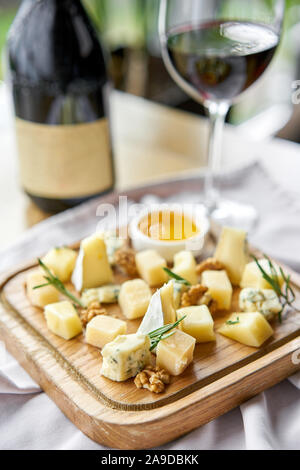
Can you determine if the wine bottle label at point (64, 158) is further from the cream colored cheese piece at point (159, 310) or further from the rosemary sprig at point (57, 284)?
the cream colored cheese piece at point (159, 310)

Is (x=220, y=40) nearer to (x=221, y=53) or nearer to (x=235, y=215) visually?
(x=221, y=53)

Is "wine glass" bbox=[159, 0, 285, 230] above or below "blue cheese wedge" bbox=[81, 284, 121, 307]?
above

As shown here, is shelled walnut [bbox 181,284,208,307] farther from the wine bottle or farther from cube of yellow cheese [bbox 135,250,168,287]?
the wine bottle

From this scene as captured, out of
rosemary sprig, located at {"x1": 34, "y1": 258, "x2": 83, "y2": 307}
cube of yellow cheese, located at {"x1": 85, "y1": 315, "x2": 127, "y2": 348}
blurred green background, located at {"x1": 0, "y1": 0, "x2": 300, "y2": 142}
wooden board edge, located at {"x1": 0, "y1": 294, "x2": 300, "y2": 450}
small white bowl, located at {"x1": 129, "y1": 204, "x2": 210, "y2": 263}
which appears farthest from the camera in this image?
blurred green background, located at {"x1": 0, "y1": 0, "x2": 300, "y2": 142}

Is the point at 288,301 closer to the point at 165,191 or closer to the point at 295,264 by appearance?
the point at 295,264

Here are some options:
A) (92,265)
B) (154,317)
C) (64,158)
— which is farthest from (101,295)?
(64,158)

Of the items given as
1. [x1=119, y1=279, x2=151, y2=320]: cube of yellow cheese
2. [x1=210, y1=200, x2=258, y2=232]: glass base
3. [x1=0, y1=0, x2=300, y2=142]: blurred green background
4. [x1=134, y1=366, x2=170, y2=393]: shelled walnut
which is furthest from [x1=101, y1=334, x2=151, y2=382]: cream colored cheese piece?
[x1=0, y1=0, x2=300, y2=142]: blurred green background
